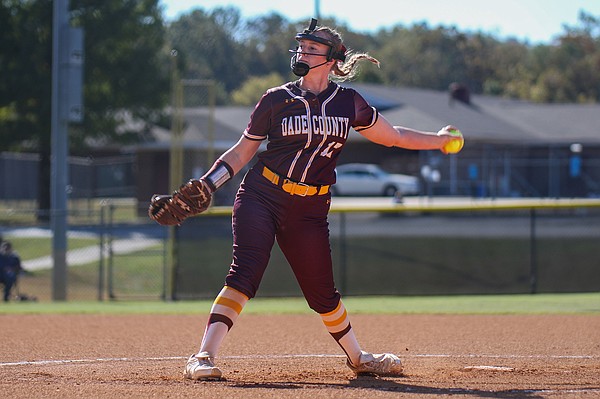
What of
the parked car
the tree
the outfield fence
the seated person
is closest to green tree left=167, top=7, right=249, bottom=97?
the parked car

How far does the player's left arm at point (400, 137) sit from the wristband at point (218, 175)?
0.95 meters

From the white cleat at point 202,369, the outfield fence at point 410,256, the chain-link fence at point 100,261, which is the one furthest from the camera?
the chain-link fence at point 100,261

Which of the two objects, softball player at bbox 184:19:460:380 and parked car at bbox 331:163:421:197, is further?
parked car at bbox 331:163:421:197

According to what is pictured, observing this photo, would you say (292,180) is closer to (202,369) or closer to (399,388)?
(202,369)

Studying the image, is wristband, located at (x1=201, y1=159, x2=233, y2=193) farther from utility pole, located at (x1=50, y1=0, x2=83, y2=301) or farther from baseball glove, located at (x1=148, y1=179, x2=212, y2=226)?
utility pole, located at (x1=50, y1=0, x2=83, y2=301)

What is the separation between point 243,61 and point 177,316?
2921 inches

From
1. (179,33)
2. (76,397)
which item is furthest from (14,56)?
(179,33)

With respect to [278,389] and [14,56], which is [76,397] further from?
[14,56]

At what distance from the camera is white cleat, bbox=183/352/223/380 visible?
6070 millimetres

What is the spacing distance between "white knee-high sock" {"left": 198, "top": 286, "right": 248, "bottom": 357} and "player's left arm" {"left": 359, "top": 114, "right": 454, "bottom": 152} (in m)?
1.38

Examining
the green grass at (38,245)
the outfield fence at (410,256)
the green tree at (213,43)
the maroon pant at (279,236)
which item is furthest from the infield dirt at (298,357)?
the green tree at (213,43)

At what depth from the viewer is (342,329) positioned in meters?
6.53

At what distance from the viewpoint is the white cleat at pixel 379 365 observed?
21.4 feet

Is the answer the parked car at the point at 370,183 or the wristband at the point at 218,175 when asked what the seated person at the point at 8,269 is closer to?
the wristband at the point at 218,175
